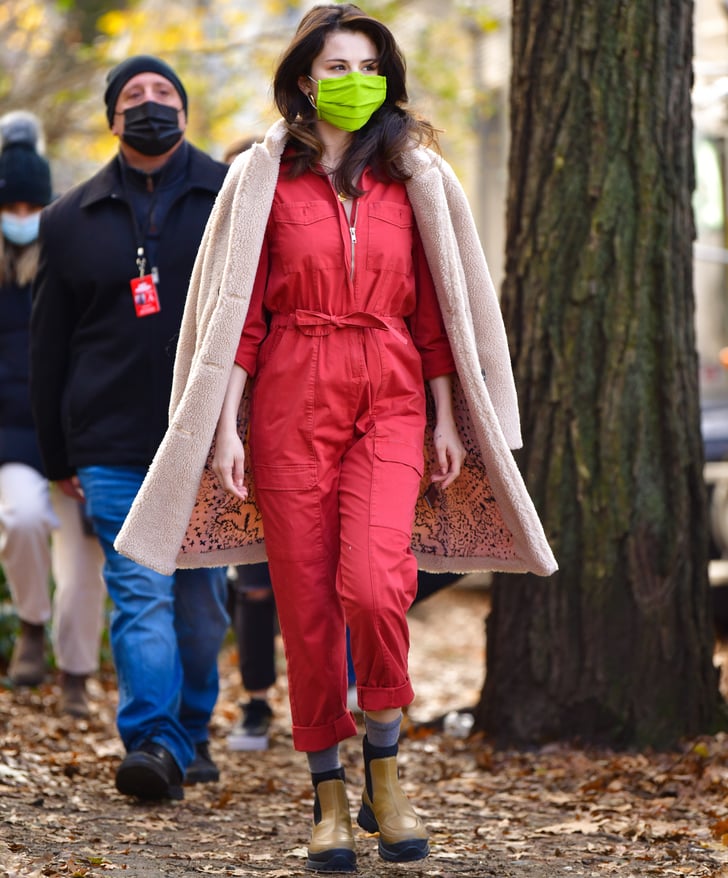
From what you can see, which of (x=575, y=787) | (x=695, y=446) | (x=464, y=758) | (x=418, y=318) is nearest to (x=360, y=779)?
(x=464, y=758)

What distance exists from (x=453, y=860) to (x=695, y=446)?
7.09ft

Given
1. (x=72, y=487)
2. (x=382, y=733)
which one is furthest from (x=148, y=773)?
(x=72, y=487)

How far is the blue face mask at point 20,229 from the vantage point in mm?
6762

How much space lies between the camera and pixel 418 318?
13.2ft

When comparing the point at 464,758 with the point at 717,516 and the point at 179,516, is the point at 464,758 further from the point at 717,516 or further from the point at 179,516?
the point at 717,516

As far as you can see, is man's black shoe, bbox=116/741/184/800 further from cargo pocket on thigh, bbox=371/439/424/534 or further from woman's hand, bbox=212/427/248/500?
cargo pocket on thigh, bbox=371/439/424/534

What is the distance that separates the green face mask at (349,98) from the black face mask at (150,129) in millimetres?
1271

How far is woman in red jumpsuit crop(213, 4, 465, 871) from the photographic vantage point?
3742mm

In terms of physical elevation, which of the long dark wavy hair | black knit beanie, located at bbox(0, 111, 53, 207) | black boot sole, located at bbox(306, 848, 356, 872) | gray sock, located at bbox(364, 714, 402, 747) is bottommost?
black boot sole, located at bbox(306, 848, 356, 872)

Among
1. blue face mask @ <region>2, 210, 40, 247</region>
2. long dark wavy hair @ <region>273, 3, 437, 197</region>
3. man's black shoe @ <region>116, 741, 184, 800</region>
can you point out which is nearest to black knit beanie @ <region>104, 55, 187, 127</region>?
long dark wavy hair @ <region>273, 3, 437, 197</region>

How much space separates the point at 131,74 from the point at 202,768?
2569 mm

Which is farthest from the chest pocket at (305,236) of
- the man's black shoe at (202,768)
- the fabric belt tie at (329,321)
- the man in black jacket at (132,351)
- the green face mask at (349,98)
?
the man's black shoe at (202,768)

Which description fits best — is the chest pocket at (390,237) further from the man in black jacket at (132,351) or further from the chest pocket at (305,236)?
the man in black jacket at (132,351)

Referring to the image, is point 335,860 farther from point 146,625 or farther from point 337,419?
point 146,625
